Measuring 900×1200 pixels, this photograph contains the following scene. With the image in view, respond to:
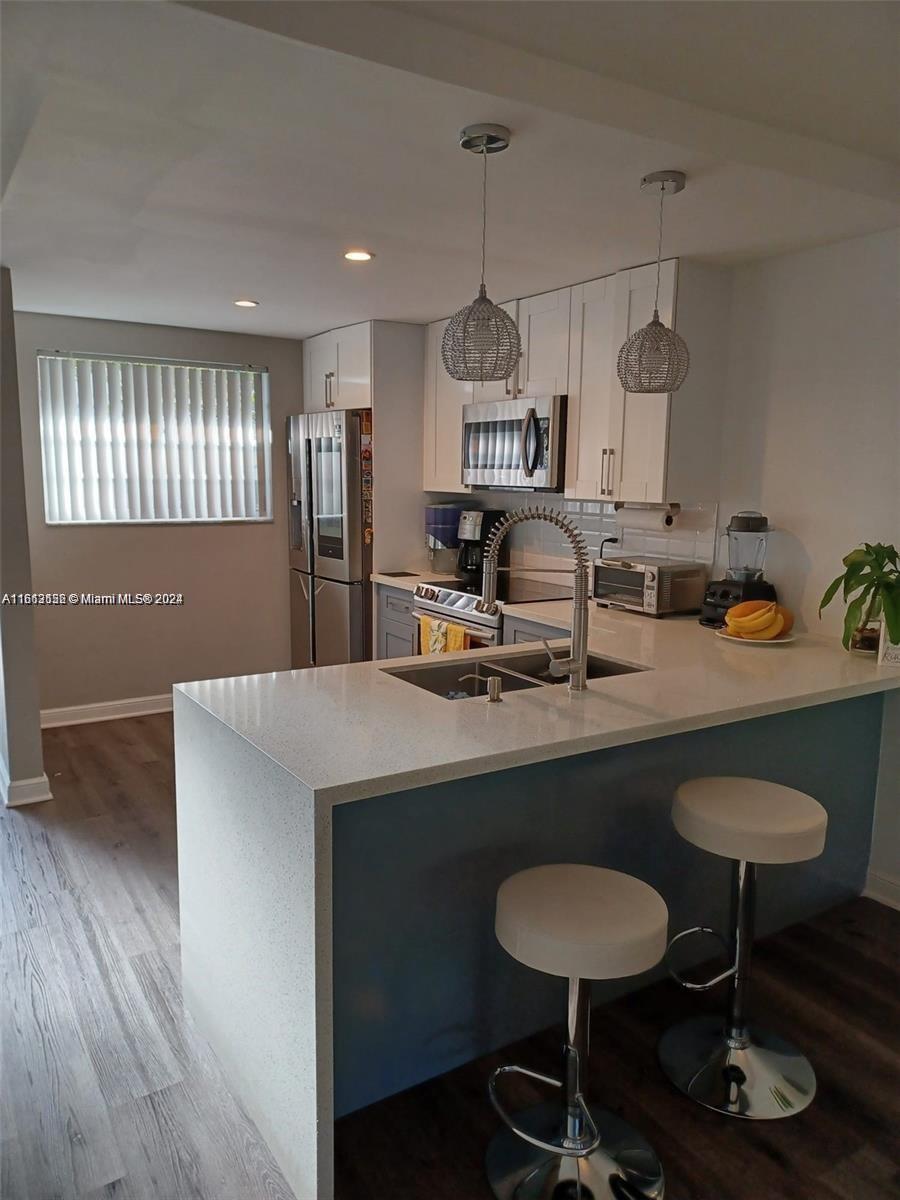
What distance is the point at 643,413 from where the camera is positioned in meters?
3.30

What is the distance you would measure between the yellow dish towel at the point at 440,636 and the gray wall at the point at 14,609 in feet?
5.90

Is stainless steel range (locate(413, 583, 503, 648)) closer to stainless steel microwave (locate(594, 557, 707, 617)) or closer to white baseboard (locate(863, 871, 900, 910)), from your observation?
stainless steel microwave (locate(594, 557, 707, 617))

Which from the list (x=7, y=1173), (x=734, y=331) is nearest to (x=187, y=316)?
(x=734, y=331)

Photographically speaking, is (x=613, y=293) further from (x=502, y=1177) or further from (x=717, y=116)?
(x=502, y=1177)

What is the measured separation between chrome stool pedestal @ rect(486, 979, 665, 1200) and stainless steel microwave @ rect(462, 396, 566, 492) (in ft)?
8.11

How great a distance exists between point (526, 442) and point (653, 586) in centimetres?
94

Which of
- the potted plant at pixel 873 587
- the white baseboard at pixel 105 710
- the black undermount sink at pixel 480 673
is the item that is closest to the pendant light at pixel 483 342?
the black undermount sink at pixel 480 673

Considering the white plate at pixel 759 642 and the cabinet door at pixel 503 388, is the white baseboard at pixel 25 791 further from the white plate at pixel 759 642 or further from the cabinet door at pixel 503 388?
the white plate at pixel 759 642

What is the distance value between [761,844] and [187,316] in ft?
13.2

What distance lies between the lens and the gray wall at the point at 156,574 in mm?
4672

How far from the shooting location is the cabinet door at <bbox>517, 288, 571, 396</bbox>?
367 cm

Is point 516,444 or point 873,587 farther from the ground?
point 516,444

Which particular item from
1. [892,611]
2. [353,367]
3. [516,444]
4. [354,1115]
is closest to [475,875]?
[354,1115]

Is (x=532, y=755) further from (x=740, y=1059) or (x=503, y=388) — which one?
(x=503, y=388)
